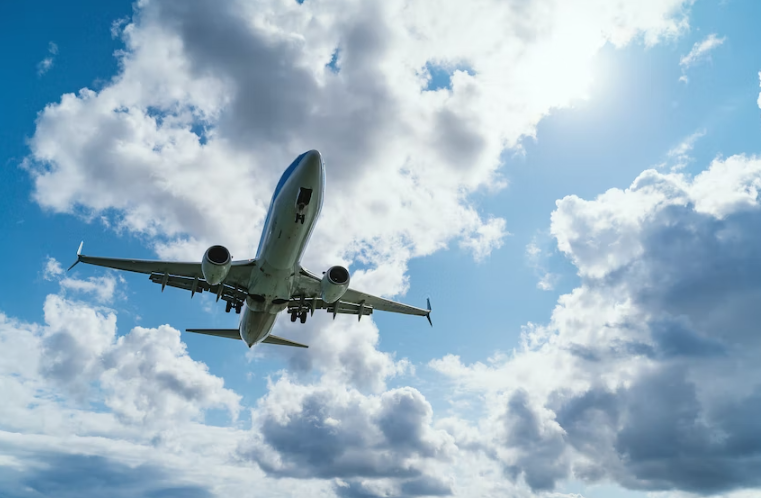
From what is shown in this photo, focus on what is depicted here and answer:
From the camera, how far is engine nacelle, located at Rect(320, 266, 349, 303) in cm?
2867

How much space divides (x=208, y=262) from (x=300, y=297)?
31.1ft

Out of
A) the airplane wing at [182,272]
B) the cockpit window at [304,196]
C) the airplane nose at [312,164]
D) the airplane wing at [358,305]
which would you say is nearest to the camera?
the airplane nose at [312,164]

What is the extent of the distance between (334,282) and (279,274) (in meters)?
3.26

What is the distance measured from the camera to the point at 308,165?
2388cm

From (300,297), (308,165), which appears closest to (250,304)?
(300,297)

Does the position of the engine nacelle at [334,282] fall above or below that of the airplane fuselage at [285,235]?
below

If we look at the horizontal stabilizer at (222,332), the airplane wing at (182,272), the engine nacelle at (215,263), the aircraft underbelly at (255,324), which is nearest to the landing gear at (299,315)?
the aircraft underbelly at (255,324)

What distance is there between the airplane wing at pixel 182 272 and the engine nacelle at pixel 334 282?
4968mm

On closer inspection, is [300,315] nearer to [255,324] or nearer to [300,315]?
[300,315]

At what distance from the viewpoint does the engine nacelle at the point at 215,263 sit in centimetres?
2620

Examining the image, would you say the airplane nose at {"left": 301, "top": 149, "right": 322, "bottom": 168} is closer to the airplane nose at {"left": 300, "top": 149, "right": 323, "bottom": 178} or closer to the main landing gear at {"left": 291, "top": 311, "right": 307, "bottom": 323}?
the airplane nose at {"left": 300, "top": 149, "right": 323, "bottom": 178}

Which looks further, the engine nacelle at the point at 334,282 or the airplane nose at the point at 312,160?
the engine nacelle at the point at 334,282

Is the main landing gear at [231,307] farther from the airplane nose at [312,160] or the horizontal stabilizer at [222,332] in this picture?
the airplane nose at [312,160]

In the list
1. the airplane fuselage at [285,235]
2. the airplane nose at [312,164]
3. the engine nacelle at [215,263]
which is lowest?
the engine nacelle at [215,263]
